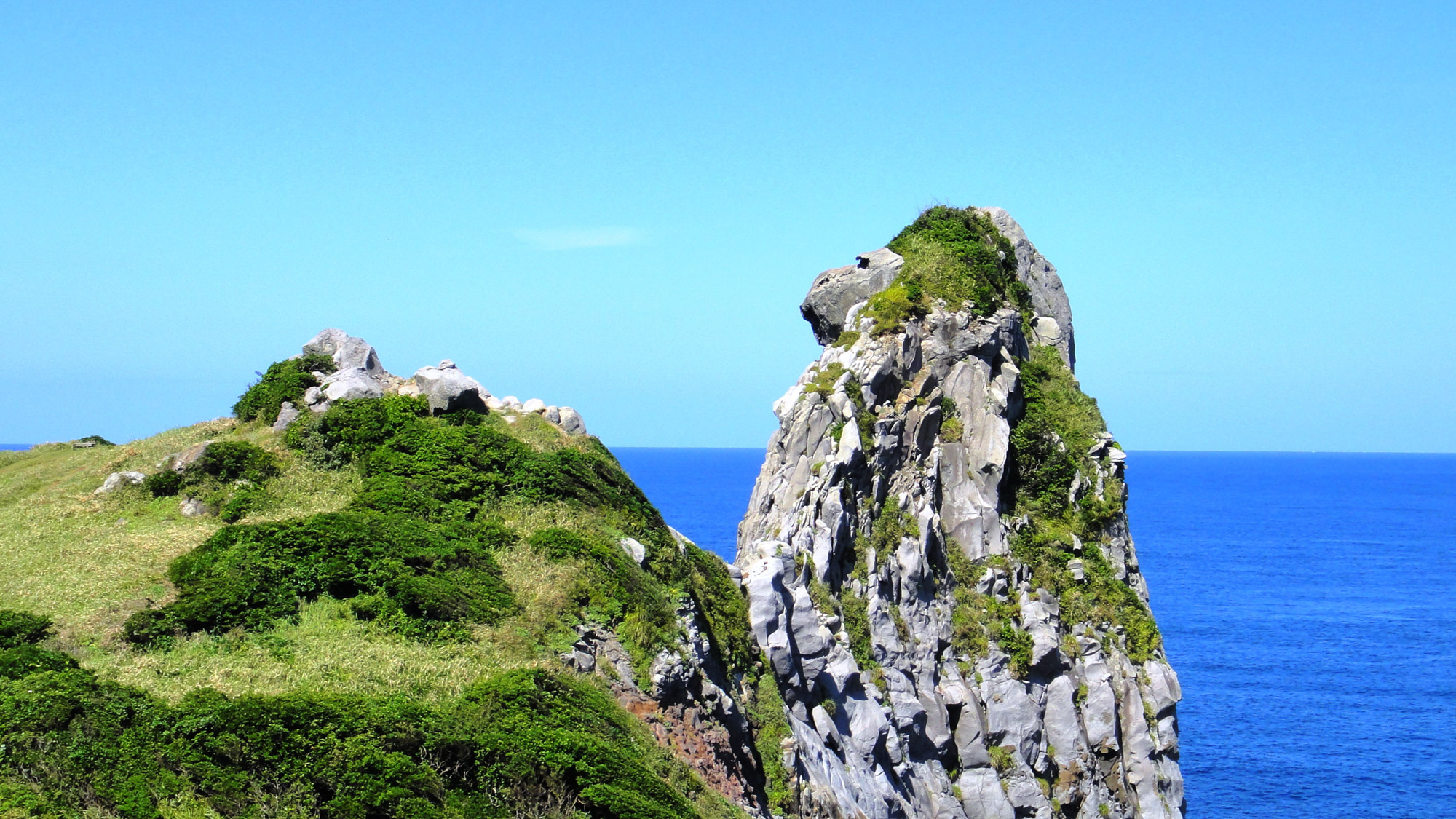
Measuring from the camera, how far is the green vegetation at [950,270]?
148 feet

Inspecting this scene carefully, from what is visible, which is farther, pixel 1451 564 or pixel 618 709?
pixel 1451 564

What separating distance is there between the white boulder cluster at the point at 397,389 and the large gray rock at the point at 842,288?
16.4m

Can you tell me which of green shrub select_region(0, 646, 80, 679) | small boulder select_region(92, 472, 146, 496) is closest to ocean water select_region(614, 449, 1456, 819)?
small boulder select_region(92, 472, 146, 496)

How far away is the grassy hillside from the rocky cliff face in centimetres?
569

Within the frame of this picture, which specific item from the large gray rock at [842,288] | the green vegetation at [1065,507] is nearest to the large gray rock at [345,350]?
the large gray rock at [842,288]

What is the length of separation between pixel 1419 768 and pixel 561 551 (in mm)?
62157

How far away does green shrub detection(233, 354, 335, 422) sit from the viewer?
3503 centimetres

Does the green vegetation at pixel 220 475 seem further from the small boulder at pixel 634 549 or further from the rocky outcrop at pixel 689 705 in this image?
the rocky outcrop at pixel 689 705

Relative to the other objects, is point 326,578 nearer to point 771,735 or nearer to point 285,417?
point 285,417

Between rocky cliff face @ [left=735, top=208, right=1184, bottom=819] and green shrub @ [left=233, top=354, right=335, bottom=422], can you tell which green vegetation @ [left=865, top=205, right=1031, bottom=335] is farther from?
green shrub @ [left=233, top=354, right=335, bottom=422]

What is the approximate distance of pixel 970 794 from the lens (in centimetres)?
3800

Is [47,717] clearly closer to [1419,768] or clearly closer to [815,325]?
[815,325]

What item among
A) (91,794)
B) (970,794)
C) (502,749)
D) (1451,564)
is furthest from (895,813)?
(1451,564)

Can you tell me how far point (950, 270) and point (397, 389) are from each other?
23645 mm
